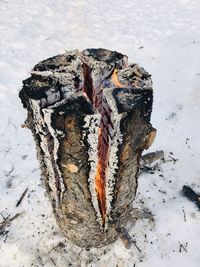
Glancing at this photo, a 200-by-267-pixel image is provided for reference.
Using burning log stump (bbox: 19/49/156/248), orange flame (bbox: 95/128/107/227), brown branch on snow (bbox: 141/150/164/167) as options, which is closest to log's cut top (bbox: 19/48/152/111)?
burning log stump (bbox: 19/49/156/248)

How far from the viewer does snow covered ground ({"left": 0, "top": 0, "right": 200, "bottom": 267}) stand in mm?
3266

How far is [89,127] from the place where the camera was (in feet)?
6.95

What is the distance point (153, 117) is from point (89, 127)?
109 inches

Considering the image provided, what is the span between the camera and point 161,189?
376 cm

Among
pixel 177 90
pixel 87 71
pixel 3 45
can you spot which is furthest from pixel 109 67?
pixel 3 45

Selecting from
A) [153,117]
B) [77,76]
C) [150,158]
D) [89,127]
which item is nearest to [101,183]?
[89,127]

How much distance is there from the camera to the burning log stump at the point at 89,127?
2125mm

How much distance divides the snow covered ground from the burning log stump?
0.61 metres

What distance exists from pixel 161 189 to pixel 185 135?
1006 millimetres

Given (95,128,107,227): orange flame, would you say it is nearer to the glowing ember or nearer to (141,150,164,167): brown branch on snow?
the glowing ember

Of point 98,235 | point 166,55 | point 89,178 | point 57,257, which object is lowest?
point 57,257

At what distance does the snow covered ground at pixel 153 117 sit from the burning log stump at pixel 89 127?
613 mm

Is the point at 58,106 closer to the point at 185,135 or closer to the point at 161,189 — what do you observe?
Answer: the point at 161,189

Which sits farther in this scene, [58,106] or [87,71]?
[87,71]
